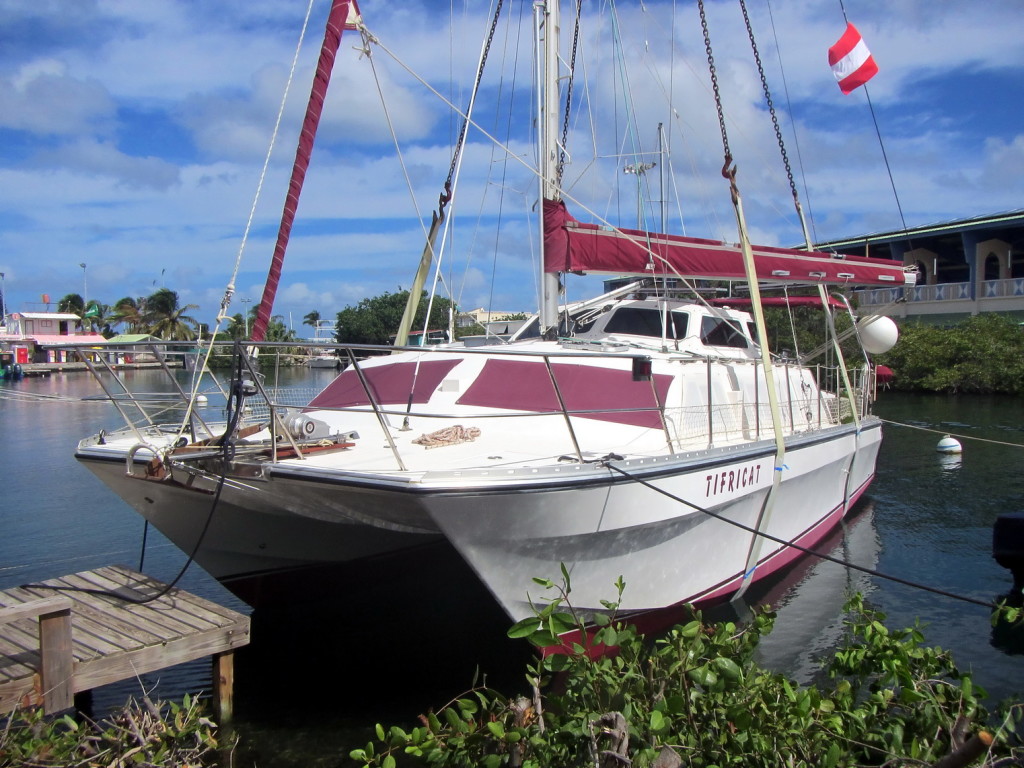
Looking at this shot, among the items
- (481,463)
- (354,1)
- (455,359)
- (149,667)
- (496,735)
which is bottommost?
(149,667)

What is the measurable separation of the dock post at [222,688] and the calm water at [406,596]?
0.24 meters

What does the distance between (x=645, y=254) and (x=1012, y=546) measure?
5.16m

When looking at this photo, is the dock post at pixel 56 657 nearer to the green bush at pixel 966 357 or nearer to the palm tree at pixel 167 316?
the green bush at pixel 966 357

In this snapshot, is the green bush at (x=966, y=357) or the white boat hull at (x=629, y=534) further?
the green bush at (x=966, y=357)

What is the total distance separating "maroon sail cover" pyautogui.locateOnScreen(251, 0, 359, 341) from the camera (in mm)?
6059

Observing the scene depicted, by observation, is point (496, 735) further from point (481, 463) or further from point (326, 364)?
point (326, 364)

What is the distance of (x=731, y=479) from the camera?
23.9ft

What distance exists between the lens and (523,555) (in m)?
5.93

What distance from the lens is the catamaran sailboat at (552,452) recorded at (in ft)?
18.5

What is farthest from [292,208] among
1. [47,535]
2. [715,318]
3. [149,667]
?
[47,535]

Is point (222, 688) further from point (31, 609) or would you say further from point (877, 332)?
Answer: point (877, 332)

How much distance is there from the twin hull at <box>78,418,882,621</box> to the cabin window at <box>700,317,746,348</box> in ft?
6.85

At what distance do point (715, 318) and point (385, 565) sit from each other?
17.7 ft

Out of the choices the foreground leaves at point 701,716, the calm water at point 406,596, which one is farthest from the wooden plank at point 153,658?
the foreground leaves at point 701,716
